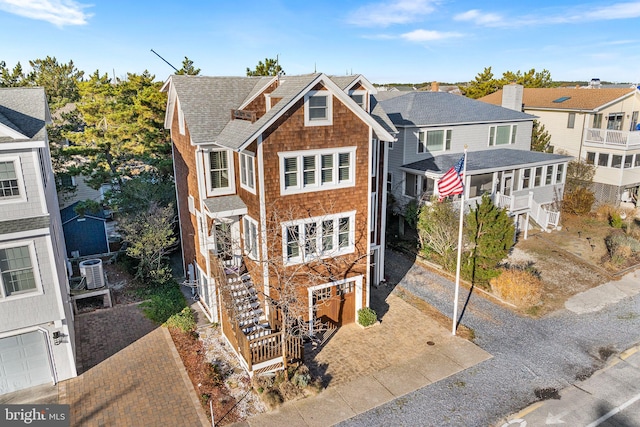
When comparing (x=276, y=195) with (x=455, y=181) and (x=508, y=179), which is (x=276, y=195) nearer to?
(x=455, y=181)

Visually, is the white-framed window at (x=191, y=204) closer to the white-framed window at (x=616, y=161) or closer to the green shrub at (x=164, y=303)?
the green shrub at (x=164, y=303)

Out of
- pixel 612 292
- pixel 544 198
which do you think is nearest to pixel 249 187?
pixel 612 292

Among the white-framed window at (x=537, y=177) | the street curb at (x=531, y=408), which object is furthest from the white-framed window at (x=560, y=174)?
the street curb at (x=531, y=408)

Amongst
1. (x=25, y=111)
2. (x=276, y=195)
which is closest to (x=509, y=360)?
(x=276, y=195)

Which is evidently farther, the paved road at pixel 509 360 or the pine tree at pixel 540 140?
the pine tree at pixel 540 140

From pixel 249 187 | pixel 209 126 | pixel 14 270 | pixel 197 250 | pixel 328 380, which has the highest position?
pixel 209 126

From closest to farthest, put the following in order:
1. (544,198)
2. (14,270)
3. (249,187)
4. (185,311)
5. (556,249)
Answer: (14,270)
(249,187)
(185,311)
(556,249)
(544,198)

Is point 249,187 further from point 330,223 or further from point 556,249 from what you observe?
point 556,249
